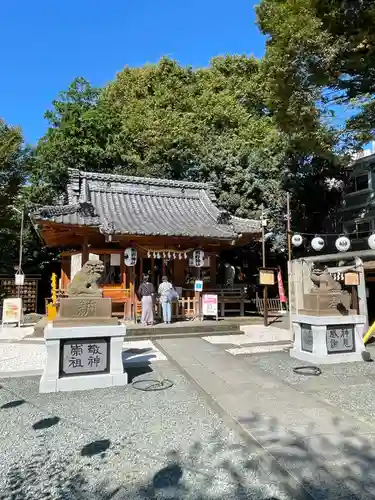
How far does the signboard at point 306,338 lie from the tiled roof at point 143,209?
5756 mm

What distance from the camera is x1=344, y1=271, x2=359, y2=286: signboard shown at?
9.83 metres

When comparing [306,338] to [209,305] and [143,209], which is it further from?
[143,209]

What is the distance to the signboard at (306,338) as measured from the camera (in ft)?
23.4

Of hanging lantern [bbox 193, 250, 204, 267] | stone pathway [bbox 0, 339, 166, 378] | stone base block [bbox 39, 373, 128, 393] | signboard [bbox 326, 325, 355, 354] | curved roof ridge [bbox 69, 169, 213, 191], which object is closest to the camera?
stone base block [bbox 39, 373, 128, 393]

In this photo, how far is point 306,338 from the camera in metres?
7.33

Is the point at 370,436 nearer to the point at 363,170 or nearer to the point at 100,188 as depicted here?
the point at 100,188

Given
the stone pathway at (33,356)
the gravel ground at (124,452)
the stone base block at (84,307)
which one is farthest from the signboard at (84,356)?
the stone pathway at (33,356)

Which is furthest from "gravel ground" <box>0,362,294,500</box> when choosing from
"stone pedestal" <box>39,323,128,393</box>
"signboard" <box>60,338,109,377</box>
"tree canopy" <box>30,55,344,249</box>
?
"tree canopy" <box>30,55,344,249</box>

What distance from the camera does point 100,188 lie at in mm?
15461

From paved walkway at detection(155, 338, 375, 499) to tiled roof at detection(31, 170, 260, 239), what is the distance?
7.01 m

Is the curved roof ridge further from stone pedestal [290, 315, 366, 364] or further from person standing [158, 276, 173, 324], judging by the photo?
stone pedestal [290, 315, 366, 364]

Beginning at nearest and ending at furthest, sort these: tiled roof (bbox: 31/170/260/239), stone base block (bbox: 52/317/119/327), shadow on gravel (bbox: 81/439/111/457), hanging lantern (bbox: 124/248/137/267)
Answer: shadow on gravel (bbox: 81/439/111/457)
stone base block (bbox: 52/317/119/327)
tiled roof (bbox: 31/170/260/239)
hanging lantern (bbox: 124/248/137/267)

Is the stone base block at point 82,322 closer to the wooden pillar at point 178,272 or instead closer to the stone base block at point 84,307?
the stone base block at point 84,307

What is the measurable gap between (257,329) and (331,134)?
23.7ft
